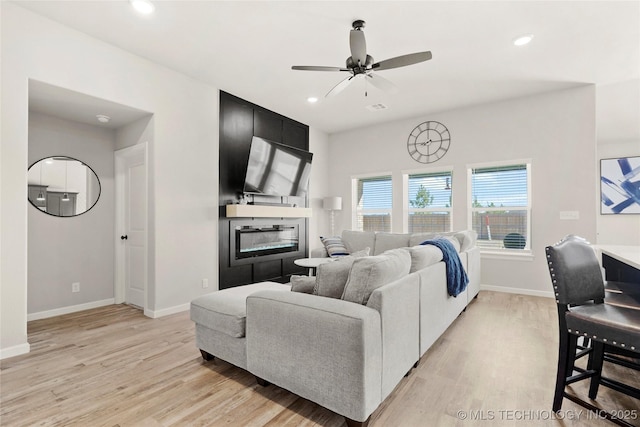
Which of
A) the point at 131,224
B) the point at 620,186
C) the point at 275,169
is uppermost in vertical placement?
the point at 275,169

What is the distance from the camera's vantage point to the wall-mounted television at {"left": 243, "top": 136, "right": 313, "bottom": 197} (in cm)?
439

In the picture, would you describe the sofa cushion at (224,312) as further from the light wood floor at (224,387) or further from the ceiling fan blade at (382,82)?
the ceiling fan blade at (382,82)

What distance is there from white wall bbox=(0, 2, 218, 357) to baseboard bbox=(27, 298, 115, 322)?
3.18 feet

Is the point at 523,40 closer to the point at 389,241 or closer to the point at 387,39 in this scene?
the point at 387,39

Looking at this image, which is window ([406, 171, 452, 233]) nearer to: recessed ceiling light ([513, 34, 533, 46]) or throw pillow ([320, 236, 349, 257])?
throw pillow ([320, 236, 349, 257])

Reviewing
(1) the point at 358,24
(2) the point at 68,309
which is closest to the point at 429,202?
(1) the point at 358,24

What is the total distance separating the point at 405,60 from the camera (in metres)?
2.65

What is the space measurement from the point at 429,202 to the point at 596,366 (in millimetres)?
3764

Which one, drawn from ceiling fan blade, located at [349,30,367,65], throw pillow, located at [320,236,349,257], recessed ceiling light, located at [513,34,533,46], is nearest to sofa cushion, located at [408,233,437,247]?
throw pillow, located at [320,236,349,257]

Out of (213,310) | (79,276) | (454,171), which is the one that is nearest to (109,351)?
(213,310)

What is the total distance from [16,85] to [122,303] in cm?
273

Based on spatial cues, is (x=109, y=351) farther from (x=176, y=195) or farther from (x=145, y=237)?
(x=176, y=195)

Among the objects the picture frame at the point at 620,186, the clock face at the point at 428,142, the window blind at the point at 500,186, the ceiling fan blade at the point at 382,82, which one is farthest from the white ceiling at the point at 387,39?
the picture frame at the point at 620,186

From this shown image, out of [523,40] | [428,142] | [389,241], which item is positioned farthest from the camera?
[428,142]
